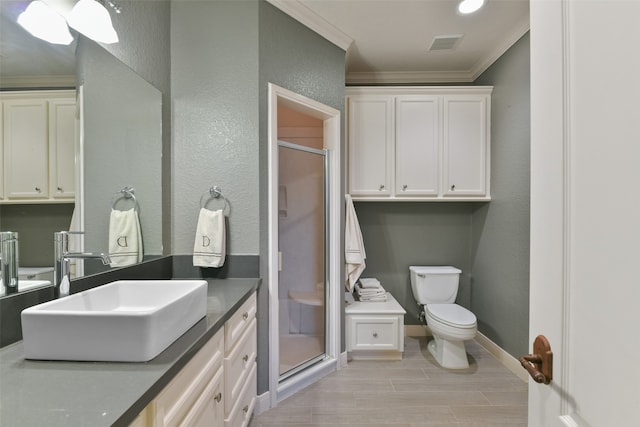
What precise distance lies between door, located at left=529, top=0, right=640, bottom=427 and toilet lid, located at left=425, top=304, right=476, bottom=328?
176 cm

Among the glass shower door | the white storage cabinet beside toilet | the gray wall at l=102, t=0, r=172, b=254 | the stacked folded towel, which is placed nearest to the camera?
the gray wall at l=102, t=0, r=172, b=254

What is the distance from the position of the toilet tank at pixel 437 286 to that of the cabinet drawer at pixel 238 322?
1768 millimetres

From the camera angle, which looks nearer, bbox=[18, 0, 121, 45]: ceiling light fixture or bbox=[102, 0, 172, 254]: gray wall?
bbox=[18, 0, 121, 45]: ceiling light fixture

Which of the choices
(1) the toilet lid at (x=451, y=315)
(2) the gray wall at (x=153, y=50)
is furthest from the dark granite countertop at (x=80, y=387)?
(1) the toilet lid at (x=451, y=315)

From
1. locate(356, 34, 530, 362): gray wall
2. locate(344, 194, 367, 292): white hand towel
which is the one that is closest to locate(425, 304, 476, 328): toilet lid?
locate(356, 34, 530, 362): gray wall

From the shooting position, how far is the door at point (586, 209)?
0.45m

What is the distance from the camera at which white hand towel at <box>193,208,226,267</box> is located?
180cm

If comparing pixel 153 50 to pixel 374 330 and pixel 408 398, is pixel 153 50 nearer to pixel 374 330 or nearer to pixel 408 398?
pixel 374 330

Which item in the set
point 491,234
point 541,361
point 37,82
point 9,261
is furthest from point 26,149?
point 491,234

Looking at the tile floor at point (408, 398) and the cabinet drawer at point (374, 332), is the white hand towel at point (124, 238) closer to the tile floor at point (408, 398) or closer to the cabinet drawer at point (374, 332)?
the tile floor at point (408, 398)

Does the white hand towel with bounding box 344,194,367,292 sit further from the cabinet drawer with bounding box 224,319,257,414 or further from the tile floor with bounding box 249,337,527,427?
the cabinet drawer with bounding box 224,319,257,414

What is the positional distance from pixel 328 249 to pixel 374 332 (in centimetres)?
88

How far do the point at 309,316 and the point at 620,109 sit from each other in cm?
228

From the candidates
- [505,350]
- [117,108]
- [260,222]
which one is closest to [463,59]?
[260,222]
